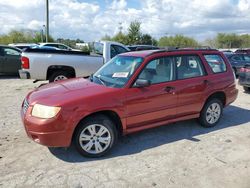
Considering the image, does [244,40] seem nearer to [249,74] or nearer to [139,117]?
[249,74]

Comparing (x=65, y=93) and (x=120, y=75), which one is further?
(x=120, y=75)

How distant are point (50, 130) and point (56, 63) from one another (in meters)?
5.49

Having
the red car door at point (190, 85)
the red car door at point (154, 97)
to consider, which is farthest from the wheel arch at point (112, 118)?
the red car door at point (190, 85)

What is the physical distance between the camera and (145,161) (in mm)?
4137

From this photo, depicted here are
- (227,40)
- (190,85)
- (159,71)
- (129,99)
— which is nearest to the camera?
(129,99)

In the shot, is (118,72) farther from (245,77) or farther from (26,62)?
(245,77)

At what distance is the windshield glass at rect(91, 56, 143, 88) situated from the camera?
458 centimetres

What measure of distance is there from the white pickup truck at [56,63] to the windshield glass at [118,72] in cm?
407

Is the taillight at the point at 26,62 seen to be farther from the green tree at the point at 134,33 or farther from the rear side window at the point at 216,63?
the green tree at the point at 134,33

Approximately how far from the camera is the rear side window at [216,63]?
570cm

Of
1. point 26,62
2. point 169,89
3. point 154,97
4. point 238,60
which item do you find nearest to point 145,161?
point 154,97

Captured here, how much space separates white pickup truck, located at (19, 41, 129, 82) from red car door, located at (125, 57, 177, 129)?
4880 mm

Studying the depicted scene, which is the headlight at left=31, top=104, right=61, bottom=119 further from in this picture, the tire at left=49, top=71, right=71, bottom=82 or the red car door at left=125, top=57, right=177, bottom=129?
the tire at left=49, top=71, right=71, bottom=82

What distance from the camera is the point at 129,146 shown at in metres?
4.70
